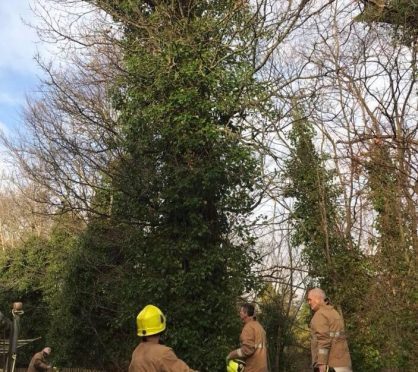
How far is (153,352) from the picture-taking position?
4.41m

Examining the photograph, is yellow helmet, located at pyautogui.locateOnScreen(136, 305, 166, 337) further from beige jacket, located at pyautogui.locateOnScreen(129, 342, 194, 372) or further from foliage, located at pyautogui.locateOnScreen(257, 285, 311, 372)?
foliage, located at pyautogui.locateOnScreen(257, 285, 311, 372)

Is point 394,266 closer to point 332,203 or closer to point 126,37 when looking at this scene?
point 332,203

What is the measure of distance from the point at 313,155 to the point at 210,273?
7545 mm

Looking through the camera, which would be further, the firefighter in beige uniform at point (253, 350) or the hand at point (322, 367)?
the firefighter in beige uniform at point (253, 350)

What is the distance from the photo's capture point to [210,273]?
41.1 feet

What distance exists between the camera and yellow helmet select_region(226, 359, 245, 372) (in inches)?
306

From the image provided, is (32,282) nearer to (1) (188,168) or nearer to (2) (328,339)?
(1) (188,168)

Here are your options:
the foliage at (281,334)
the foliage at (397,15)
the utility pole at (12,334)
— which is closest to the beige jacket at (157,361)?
the utility pole at (12,334)

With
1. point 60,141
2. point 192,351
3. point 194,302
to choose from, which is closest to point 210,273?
point 194,302

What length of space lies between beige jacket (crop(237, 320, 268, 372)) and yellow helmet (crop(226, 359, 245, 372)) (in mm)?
85

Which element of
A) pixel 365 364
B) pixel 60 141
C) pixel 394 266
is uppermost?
pixel 60 141

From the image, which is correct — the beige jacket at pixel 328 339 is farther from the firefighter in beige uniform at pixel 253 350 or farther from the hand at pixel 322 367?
the firefighter in beige uniform at pixel 253 350

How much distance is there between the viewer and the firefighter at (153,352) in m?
4.36

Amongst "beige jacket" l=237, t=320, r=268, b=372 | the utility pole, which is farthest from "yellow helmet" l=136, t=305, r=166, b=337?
"beige jacket" l=237, t=320, r=268, b=372
